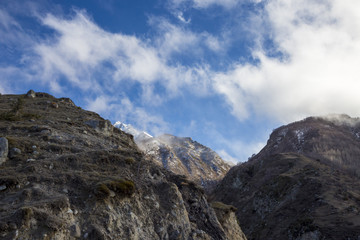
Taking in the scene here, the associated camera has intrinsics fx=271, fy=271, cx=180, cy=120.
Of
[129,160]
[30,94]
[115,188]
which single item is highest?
[30,94]

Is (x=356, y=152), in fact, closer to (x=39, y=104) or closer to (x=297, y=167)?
(x=297, y=167)

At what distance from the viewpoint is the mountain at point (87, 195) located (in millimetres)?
10828

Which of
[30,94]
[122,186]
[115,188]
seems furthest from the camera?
[30,94]

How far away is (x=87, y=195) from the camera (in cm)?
1322

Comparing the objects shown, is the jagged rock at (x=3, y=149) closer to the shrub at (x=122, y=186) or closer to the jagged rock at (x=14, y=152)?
the jagged rock at (x=14, y=152)

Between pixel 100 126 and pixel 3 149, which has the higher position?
pixel 100 126

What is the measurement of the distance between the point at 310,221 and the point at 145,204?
5247 cm

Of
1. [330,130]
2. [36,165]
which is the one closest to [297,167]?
[36,165]

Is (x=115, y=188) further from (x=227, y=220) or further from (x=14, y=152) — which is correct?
(x=227, y=220)

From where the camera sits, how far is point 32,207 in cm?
1052

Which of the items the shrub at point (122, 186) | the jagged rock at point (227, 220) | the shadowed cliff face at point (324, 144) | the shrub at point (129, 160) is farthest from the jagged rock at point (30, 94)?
the shadowed cliff face at point (324, 144)

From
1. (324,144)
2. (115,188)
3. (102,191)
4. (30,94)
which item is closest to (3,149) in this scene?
(102,191)

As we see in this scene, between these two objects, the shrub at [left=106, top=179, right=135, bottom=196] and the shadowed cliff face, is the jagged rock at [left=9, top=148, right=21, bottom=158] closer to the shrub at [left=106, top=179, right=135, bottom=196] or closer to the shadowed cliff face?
the shrub at [left=106, top=179, right=135, bottom=196]

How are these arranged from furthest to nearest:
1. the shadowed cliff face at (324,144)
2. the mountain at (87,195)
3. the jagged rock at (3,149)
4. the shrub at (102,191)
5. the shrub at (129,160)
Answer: the shadowed cliff face at (324,144) < the shrub at (129,160) < the jagged rock at (3,149) < the shrub at (102,191) < the mountain at (87,195)
